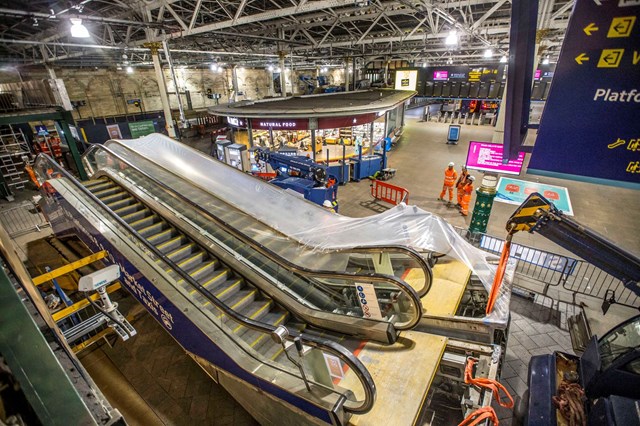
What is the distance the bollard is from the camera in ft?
26.5

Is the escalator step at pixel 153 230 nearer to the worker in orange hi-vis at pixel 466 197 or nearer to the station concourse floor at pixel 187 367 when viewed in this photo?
the station concourse floor at pixel 187 367

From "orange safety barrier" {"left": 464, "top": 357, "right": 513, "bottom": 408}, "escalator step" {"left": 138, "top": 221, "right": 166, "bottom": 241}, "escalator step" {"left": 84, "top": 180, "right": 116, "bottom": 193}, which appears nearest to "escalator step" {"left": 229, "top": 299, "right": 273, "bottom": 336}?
"escalator step" {"left": 138, "top": 221, "right": 166, "bottom": 241}

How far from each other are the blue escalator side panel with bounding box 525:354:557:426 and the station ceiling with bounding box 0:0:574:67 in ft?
27.2

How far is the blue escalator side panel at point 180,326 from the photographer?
3.13 m

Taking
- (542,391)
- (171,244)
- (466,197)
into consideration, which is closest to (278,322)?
(171,244)

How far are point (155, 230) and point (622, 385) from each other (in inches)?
299

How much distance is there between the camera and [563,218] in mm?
3777

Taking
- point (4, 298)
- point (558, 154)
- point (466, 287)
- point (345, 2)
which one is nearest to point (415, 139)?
point (345, 2)

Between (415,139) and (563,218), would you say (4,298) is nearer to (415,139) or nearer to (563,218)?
(563,218)

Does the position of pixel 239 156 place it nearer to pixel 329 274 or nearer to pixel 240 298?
pixel 240 298

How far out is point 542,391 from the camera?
3797 millimetres

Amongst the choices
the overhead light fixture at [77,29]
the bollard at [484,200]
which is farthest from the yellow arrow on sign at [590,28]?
the overhead light fixture at [77,29]

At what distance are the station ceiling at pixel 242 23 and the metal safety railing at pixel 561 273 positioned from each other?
641 cm

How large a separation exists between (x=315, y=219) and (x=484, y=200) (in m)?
5.20
